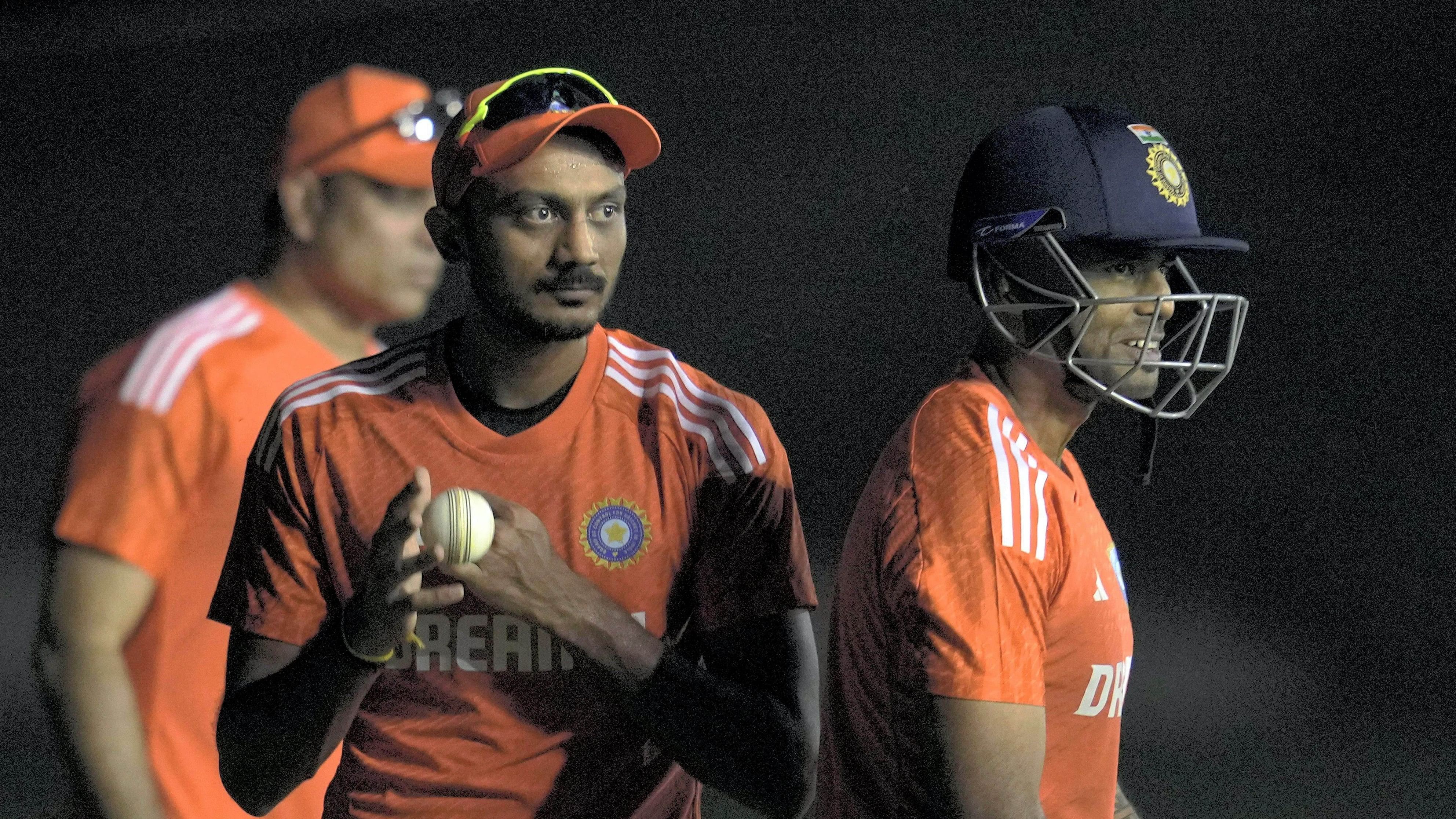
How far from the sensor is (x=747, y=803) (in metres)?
1.34

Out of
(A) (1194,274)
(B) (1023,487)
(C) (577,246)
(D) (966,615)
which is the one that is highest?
(C) (577,246)

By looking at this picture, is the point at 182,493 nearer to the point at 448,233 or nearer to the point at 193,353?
the point at 193,353

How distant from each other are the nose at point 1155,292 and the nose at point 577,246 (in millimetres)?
609

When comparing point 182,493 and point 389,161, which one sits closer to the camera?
point 182,493

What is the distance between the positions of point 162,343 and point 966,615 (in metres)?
1.46

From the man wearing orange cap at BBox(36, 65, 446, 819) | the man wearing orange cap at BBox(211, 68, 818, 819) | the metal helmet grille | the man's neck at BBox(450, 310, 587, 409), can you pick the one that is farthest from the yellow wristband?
the metal helmet grille

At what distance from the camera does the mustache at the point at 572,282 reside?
1.32 meters

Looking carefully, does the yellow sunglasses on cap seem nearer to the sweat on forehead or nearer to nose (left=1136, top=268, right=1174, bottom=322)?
the sweat on forehead

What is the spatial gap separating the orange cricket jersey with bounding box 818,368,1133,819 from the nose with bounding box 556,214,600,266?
386 mm

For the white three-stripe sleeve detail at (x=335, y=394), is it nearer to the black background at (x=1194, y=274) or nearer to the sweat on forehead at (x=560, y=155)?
the sweat on forehead at (x=560, y=155)

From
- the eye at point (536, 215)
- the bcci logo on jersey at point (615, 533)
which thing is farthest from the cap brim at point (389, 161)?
the bcci logo on jersey at point (615, 533)

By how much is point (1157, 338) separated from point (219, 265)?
77.3 inches

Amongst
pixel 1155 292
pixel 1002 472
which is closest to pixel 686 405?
pixel 1002 472

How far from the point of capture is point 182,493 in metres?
1.83
